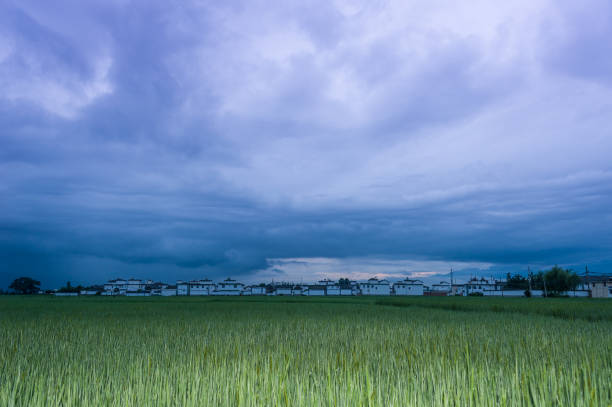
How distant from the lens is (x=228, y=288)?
118562 millimetres

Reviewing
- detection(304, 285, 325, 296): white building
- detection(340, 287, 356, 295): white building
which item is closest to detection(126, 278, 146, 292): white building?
detection(304, 285, 325, 296): white building

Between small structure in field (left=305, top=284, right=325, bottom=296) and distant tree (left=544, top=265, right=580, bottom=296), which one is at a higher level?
distant tree (left=544, top=265, right=580, bottom=296)

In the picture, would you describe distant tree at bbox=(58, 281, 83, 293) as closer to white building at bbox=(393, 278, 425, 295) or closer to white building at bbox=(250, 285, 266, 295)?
white building at bbox=(250, 285, 266, 295)

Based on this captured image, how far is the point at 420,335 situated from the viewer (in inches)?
308

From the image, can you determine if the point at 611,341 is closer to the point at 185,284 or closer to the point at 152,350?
the point at 152,350

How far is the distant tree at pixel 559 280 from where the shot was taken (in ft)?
253

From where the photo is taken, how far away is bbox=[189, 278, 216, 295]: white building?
11762 cm

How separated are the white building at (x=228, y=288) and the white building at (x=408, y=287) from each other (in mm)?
49873

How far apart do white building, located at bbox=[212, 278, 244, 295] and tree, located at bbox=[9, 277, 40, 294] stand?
5555cm

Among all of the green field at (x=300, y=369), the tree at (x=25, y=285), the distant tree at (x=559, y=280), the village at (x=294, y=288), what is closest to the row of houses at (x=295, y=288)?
the village at (x=294, y=288)

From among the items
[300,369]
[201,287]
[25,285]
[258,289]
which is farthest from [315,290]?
[300,369]

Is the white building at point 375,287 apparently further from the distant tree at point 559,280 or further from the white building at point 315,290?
the distant tree at point 559,280

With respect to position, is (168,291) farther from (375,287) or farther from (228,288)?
(375,287)

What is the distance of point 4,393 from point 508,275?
134 m
